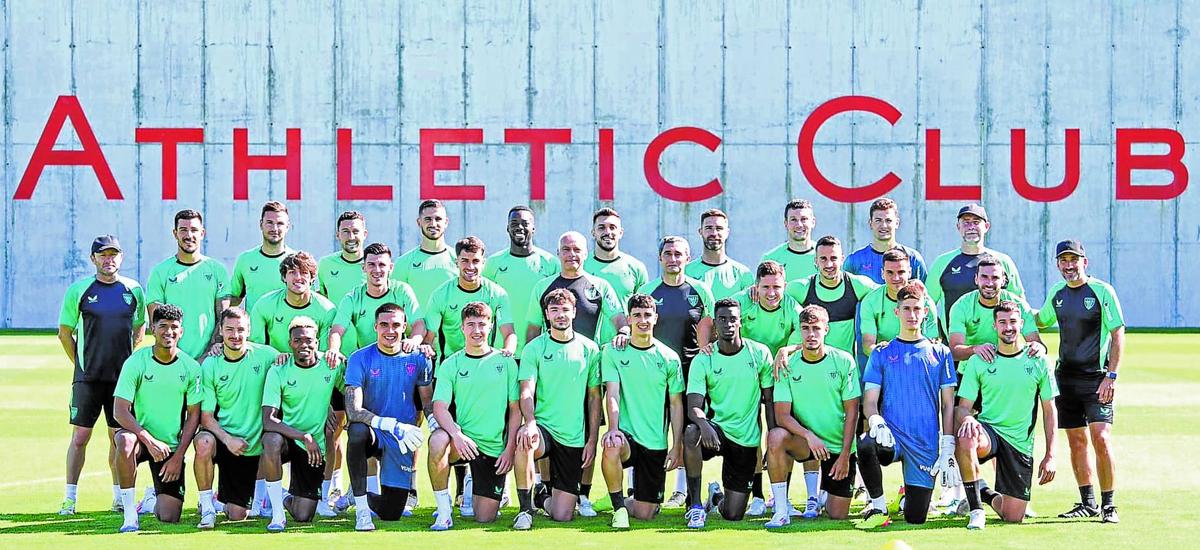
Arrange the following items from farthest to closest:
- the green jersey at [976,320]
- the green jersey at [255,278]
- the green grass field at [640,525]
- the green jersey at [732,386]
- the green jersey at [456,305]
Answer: the green jersey at [255,278], the green jersey at [456,305], the green jersey at [976,320], the green jersey at [732,386], the green grass field at [640,525]

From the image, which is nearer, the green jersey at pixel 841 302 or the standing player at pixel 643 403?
the standing player at pixel 643 403

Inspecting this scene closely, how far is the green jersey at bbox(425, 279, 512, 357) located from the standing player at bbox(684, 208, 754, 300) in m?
1.52

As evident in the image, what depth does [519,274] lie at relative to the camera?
1220 cm

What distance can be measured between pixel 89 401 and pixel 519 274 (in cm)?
335

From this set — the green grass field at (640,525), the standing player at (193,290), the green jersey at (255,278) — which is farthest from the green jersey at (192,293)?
the green grass field at (640,525)

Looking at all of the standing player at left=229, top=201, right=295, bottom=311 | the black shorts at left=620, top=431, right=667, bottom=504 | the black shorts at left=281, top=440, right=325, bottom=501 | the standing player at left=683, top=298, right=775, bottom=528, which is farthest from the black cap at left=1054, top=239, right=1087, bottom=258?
the standing player at left=229, top=201, right=295, bottom=311

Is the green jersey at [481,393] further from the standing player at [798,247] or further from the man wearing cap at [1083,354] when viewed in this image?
the man wearing cap at [1083,354]

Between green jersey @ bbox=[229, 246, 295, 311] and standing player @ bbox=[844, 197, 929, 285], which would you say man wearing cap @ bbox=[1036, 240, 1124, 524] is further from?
green jersey @ bbox=[229, 246, 295, 311]

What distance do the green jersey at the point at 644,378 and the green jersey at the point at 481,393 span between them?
0.70 metres

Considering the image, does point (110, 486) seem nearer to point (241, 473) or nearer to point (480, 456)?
A: point (241, 473)

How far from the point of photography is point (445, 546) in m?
9.49

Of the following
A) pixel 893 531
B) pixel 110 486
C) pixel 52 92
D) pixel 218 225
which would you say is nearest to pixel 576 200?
pixel 218 225

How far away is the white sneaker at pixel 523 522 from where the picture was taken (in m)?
10.2

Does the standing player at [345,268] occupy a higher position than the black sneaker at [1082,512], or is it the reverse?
the standing player at [345,268]
